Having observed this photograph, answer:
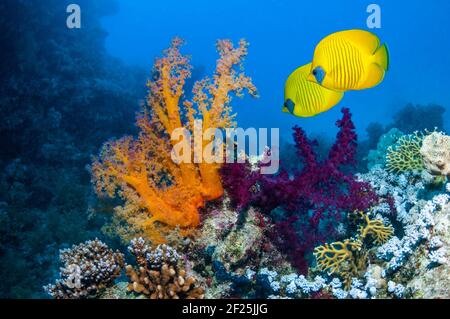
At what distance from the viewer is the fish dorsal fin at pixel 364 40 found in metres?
2.31

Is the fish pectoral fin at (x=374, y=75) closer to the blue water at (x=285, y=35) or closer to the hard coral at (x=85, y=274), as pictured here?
the hard coral at (x=85, y=274)

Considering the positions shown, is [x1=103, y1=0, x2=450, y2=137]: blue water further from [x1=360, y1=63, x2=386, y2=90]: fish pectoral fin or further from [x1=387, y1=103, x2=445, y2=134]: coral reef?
[x1=360, y1=63, x2=386, y2=90]: fish pectoral fin

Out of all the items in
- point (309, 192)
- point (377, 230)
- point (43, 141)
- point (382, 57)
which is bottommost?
point (377, 230)

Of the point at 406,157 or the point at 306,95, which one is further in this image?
the point at 406,157

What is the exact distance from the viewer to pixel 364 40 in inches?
92.4

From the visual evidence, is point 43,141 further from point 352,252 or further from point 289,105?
point 352,252

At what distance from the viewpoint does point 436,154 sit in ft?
10.8

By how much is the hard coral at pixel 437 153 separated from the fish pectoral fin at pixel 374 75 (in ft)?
4.70

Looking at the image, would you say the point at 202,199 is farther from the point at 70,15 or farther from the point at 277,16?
the point at 277,16

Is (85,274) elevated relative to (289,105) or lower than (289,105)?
lower

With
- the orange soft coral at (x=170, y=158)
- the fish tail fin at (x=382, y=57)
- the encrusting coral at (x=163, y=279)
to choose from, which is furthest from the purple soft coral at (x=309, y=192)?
the fish tail fin at (x=382, y=57)

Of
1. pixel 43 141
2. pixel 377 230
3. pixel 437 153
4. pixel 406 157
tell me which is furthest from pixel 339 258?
pixel 43 141

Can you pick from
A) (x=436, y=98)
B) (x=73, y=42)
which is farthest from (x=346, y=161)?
(x=436, y=98)

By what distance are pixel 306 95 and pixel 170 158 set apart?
1.89 m
